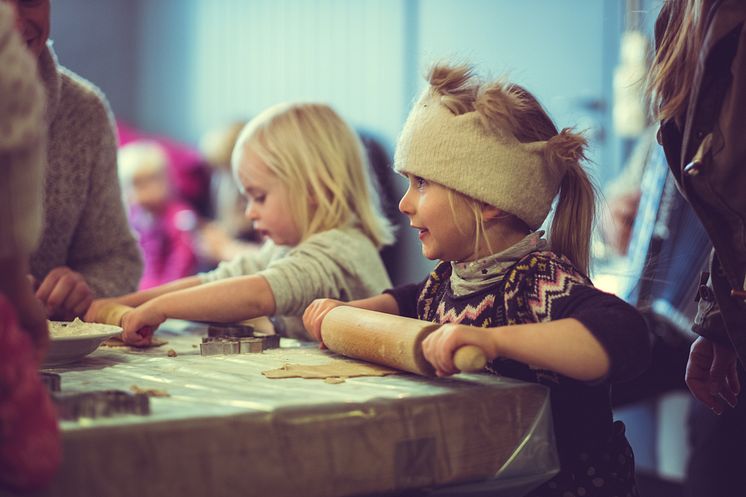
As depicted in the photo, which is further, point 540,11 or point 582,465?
point 540,11

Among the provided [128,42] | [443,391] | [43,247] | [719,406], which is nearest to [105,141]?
[43,247]

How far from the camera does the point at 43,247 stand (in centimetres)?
156

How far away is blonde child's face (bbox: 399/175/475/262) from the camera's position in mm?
1099

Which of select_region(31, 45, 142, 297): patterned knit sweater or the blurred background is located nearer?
select_region(31, 45, 142, 297): patterned knit sweater

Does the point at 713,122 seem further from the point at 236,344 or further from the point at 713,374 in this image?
the point at 236,344

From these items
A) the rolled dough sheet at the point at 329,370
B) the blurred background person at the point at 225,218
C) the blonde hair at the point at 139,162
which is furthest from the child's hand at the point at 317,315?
the blonde hair at the point at 139,162

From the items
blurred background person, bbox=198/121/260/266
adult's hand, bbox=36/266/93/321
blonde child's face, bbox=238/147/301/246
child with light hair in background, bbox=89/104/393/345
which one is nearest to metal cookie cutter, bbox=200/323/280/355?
child with light hair in background, bbox=89/104/393/345

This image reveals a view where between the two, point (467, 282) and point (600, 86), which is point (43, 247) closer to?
point (467, 282)

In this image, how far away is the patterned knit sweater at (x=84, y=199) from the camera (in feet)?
4.99

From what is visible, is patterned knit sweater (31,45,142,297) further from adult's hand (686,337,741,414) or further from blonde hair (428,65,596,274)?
adult's hand (686,337,741,414)

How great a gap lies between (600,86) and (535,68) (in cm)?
24

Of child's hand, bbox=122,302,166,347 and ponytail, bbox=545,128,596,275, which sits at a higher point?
ponytail, bbox=545,128,596,275

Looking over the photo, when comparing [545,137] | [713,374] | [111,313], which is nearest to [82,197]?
[111,313]

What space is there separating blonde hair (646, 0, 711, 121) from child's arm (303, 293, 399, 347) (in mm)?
427
